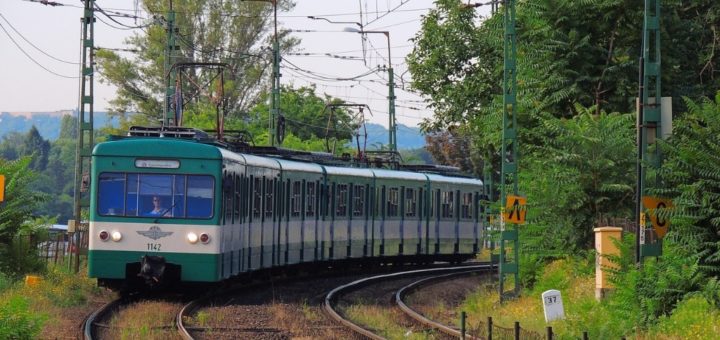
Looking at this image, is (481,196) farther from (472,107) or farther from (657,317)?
(657,317)

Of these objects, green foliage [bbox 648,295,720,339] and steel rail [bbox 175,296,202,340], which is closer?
green foliage [bbox 648,295,720,339]

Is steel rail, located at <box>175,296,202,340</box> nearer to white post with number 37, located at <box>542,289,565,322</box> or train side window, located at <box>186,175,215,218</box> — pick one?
train side window, located at <box>186,175,215,218</box>

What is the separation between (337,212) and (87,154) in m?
7.37

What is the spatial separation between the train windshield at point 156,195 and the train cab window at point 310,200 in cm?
921

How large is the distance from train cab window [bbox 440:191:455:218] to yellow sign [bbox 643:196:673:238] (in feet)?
73.8

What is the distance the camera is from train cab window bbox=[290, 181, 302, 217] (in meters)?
31.8

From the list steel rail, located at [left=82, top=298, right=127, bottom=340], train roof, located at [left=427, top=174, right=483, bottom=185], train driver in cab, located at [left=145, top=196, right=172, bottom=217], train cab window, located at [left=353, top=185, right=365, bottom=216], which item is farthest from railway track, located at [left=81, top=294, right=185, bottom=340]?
train roof, located at [left=427, top=174, right=483, bottom=185]

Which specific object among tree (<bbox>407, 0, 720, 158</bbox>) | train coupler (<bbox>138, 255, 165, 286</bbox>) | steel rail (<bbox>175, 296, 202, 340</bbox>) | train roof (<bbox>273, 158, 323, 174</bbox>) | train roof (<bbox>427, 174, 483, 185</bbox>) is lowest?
steel rail (<bbox>175, 296, 202, 340</bbox>)

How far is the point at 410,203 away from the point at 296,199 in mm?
9454

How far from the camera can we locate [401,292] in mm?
29547

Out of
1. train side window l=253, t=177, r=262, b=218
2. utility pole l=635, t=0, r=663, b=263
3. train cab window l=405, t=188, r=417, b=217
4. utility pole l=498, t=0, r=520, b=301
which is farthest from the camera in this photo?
train cab window l=405, t=188, r=417, b=217

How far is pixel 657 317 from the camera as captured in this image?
64.1ft

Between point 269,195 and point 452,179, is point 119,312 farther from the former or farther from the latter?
point 452,179

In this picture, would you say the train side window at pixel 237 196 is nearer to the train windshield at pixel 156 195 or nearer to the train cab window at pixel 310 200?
the train windshield at pixel 156 195
